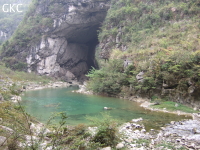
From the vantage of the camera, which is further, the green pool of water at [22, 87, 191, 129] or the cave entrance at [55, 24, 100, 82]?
the cave entrance at [55, 24, 100, 82]

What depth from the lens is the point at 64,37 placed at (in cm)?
4456

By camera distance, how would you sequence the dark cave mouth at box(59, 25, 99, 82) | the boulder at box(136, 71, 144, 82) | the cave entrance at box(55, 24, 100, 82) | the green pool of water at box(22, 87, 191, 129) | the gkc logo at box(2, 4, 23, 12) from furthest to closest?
the gkc logo at box(2, 4, 23, 12) → the dark cave mouth at box(59, 25, 99, 82) → the cave entrance at box(55, 24, 100, 82) → the boulder at box(136, 71, 144, 82) → the green pool of water at box(22, 87, 191, 129)

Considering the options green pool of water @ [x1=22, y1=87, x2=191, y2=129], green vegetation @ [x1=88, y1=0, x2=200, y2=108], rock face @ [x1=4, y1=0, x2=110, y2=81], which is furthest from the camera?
rock face @ [x1=4, y1=0, x2=110, y2=81]

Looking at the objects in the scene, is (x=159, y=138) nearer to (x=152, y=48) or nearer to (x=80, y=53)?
(x=152, y=48)

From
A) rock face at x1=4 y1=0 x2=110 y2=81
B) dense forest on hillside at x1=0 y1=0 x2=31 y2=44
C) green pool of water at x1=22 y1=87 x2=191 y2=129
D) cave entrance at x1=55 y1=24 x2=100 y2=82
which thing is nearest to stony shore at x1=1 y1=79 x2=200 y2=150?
green pool of water at x1=22 y1=87 x2=191 y2=129

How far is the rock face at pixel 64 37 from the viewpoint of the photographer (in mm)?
39438

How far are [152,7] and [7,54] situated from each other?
111 ft

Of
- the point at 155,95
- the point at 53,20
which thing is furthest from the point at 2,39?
the point at 155,95

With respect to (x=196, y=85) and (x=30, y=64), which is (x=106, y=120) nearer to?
(x=196, y=85)

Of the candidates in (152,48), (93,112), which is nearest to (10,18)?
(152,48)

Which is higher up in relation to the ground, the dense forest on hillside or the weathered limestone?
the dense forest on hillside

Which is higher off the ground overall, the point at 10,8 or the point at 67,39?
the point at 10,8

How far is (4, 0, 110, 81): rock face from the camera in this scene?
129 feet

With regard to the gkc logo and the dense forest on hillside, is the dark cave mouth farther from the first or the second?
the gkc logo
